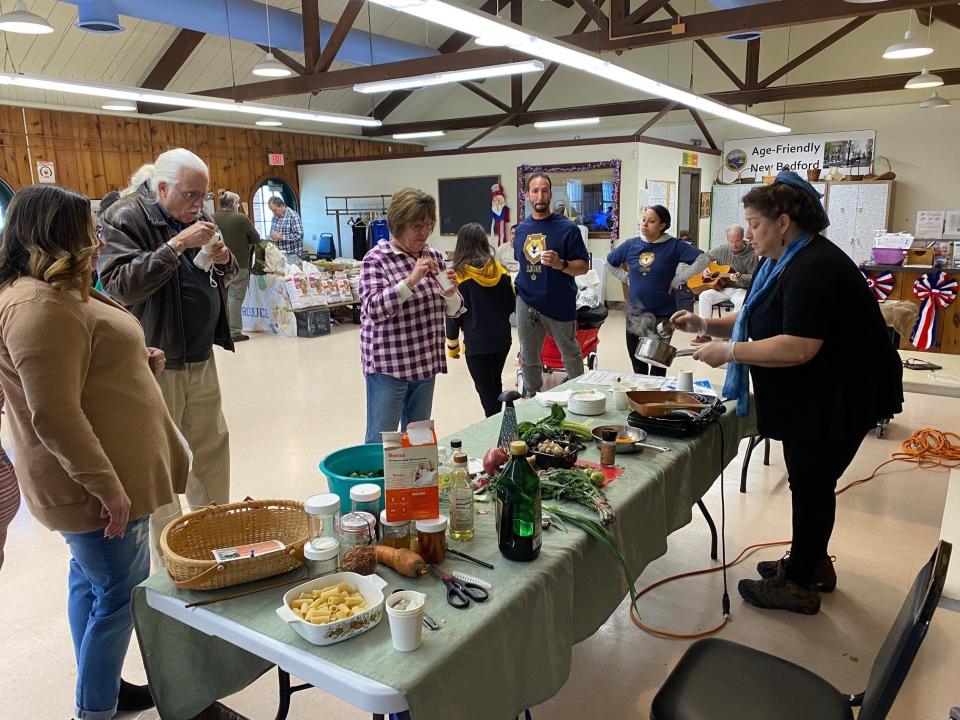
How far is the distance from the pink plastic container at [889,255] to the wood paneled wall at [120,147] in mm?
9316

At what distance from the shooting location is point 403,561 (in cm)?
153

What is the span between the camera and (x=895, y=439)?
4.70m

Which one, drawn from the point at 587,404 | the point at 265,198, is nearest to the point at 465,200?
the point at 265,198

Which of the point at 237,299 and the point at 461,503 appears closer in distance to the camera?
the point at 461,503

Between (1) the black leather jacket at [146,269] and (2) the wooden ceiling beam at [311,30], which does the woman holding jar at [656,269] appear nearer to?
(1) the black leather jacket at [146,269]

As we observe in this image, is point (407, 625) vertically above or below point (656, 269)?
below

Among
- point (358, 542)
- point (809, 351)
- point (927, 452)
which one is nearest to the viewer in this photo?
point (358, 542)

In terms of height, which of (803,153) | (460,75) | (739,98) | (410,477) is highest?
(739,98)

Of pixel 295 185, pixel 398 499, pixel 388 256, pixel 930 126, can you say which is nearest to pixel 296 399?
pixel 388 256

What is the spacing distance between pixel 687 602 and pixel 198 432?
2065mm

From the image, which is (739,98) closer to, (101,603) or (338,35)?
(338,35)

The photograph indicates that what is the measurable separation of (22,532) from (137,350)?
224cm

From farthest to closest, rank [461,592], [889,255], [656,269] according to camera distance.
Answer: [889,255] < [656,269] < [461,592]

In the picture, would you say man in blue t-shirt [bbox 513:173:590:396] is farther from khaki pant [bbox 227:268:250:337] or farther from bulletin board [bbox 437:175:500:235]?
bulletin board [bbox 437:175:500:235]
